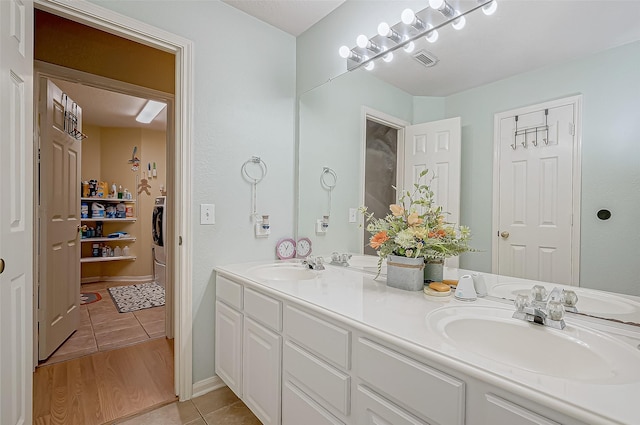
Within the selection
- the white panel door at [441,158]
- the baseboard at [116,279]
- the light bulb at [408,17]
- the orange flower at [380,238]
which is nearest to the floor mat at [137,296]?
the baseboard at [116,279]

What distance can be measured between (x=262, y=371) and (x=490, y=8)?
1930mm

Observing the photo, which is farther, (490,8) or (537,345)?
(490,8)

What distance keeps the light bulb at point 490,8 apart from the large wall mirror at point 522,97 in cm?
3

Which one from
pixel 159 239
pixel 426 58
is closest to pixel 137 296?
pixel 159 239

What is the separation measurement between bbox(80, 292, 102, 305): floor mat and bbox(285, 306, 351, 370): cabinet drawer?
146 inches

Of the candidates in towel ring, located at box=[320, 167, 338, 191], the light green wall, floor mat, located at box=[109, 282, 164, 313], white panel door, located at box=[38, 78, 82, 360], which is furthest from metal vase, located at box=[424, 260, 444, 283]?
floor mat, located at box=[109, 282, 164, 313]

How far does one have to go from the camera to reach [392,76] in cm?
172

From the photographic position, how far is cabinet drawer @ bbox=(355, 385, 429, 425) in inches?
35.3

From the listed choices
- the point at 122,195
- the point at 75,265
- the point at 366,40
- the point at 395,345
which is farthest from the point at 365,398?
the point at 122,195

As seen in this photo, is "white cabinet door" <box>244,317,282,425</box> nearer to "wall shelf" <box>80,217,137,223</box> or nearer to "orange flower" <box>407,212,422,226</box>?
"orange flower" <box>407,212,422,226</box>

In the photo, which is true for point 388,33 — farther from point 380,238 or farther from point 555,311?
point 555,311

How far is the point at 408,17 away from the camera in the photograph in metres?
1.58

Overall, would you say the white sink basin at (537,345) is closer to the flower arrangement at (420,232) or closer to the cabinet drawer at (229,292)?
the flower arrangement at (420,232)

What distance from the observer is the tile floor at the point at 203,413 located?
1.72 m
